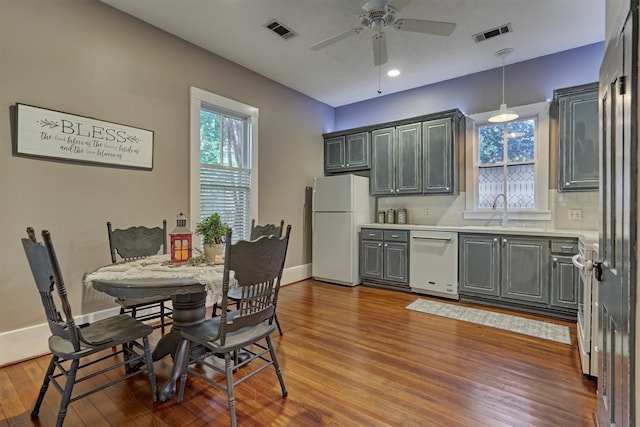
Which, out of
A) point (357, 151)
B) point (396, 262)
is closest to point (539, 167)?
point (396, 262)

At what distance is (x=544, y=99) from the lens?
12.6ft

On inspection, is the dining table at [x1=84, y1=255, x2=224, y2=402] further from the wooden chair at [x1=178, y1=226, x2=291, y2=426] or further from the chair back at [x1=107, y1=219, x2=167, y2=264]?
the chair back at [x1=107, y1=219, x2=167, y2=264]

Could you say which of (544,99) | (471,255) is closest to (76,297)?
(471,255)

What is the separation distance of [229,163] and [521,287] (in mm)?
3810

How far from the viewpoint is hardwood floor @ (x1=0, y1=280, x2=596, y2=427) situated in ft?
5.69

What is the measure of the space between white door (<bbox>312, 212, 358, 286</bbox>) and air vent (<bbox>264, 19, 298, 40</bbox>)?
2.46 m

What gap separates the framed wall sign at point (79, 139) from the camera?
2.45 m

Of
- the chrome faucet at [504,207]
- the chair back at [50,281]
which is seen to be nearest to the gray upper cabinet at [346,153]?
the chrome faucet at [504,207]

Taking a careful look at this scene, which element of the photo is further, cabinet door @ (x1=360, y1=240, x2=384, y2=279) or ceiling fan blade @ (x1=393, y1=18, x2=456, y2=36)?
cabinet door @ (x1=360, y1=240, x2=384, y2=279)

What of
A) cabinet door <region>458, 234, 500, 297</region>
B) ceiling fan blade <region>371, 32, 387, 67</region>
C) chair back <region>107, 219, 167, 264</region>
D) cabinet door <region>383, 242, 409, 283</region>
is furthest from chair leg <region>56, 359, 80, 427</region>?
cabinet door <region>458, 234, 500, 297</region>

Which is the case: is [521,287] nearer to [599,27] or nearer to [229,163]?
[599,27]

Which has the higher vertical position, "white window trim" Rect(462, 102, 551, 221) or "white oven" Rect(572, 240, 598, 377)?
"white window trim" Rect(462, 102, 551, 221)

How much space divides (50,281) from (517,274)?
4084mm

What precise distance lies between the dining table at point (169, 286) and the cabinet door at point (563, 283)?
3.37 m
